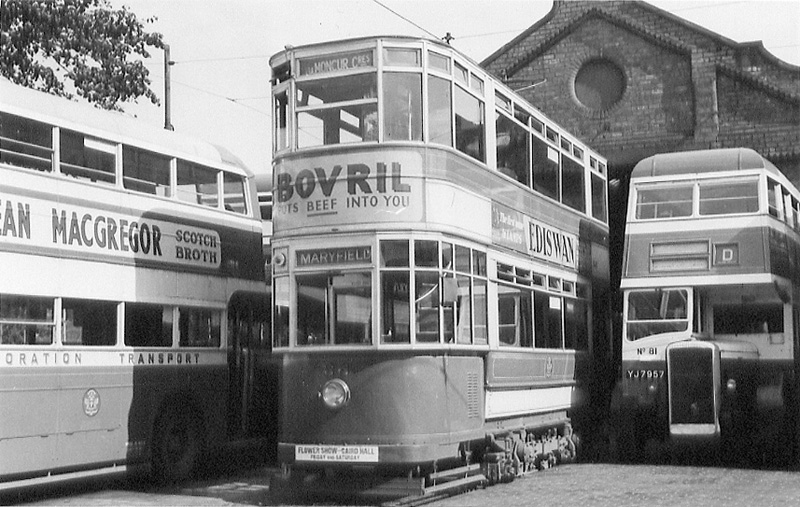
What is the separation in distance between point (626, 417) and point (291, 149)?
7.42 metres

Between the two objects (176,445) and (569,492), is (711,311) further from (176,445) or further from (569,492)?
(176,445)

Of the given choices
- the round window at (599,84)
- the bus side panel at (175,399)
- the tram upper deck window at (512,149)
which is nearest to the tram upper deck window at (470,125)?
the tram upper deck window at (512,149)

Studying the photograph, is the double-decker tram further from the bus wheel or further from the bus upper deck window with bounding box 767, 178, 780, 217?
the bus upper deck window with bounding box 767, 178, 780, 217

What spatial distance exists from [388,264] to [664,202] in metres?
7.02

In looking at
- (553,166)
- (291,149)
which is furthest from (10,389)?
(553,166)

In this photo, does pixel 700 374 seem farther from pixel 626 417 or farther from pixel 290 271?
pixel 290 271

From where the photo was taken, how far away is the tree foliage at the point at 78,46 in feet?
61.9

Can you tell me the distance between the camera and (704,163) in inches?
723

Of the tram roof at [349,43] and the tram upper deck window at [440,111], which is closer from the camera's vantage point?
the tram roof at [349,43]

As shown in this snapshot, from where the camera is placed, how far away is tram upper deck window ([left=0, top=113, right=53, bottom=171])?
12398 mm

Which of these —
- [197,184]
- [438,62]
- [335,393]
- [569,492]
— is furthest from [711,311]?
[197,184]

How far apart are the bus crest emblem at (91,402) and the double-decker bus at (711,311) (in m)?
7.96

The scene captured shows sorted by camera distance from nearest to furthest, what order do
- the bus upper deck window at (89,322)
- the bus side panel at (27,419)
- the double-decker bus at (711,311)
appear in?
1. the bus side panel at (27,419)
2. the bus upper deck window at (89,322)
3. the double-decker bus at (711,311)

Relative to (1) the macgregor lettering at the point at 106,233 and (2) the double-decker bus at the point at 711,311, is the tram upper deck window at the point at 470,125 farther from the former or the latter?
(2) the double-decker bus at the point at 711,311
